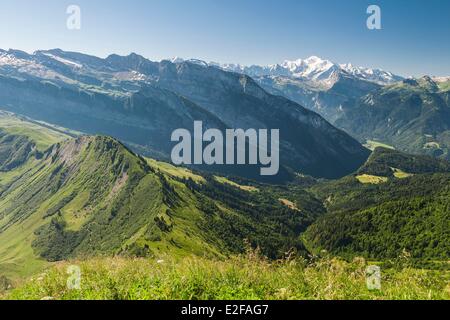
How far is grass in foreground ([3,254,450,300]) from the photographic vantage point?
43.6 ft

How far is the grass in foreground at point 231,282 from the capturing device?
13297mm

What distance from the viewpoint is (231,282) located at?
14.4 metres

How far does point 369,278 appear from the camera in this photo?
1487cm

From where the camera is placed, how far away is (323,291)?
13289 millimetres

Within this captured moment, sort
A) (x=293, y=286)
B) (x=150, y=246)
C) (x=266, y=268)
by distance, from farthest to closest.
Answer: (x=150, y=246), (x=266, y=268), (x=293, y=286)
